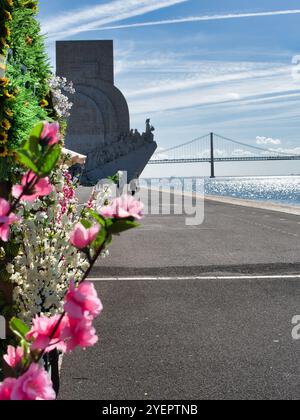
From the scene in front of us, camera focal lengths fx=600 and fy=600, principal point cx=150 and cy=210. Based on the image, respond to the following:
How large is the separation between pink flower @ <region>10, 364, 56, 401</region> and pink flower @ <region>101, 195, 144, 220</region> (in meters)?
0.56

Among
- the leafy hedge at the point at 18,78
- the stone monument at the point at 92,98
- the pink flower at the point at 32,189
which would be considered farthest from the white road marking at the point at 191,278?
the stone monument at the point at 92,98

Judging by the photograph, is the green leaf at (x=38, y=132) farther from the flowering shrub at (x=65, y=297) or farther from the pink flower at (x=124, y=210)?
the pink flower at (x=124, y=210)

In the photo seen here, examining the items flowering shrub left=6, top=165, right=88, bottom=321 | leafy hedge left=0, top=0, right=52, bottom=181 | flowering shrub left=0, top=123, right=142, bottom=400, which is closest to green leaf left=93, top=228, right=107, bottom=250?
flowering shrub left=0, top=123, right=142, bottom=400

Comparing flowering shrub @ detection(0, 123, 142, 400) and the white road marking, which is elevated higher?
flowering shrub @ detection(0, 123, 142, 400)

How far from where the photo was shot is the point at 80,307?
2.01 m

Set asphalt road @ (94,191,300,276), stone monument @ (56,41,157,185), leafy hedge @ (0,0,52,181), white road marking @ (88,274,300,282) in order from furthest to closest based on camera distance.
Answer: stone monument @ (56,41,157,185) → asphalt road @ (94,191,300,276) → white road marking @ (88,274,300,282) → leafy hedge @ (0,0,52,181)

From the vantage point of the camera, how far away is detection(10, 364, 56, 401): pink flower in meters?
1.89

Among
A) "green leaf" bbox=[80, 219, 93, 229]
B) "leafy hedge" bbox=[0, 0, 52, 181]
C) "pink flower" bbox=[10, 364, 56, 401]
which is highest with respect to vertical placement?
"leafy hedge" bbox=[0, 0, 52, 181]

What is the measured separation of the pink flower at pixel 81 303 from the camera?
200 centimetres

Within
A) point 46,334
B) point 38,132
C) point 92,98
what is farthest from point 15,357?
point 92,98

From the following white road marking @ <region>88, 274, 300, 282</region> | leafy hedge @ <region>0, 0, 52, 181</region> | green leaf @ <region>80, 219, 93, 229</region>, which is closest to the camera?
green leaf @ <region>80, 219, 93, 229</region>

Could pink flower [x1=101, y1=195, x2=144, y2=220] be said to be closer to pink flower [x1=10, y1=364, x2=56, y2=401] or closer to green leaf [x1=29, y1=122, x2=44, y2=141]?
green leaf [x1=29, y1=122, x2=44, y2=141]
